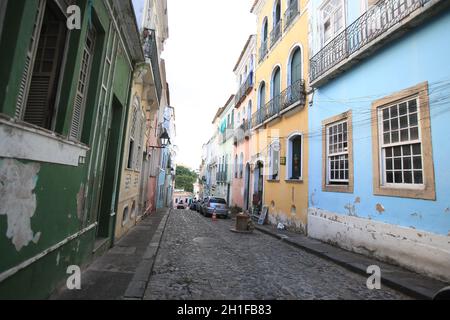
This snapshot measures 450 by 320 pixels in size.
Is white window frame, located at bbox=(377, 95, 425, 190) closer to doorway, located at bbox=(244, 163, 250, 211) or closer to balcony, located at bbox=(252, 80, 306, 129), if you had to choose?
balcony, located at bbox=(252, 80, 306, 129)

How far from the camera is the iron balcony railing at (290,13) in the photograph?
12.9 m

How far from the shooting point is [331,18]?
33.9ft

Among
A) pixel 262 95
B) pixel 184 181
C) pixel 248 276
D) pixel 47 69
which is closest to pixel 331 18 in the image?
pixel 262 95

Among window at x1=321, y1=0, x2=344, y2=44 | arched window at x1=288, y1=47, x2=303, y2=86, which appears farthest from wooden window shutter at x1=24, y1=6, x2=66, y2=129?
arched window at x1=288, y1=47, x2=303, y2=86

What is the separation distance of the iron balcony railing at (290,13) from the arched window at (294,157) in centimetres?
539

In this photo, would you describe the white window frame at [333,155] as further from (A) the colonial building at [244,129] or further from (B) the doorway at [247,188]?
(B) the doorway at [247,188]

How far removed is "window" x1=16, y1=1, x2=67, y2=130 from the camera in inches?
141

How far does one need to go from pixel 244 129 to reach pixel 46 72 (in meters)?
16.8

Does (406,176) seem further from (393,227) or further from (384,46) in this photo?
(384,46)

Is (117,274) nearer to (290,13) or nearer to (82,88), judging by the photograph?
(82,88)

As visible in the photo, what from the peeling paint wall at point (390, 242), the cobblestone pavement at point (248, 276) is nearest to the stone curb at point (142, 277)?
the cobblestone pavement at point (248, 276)
